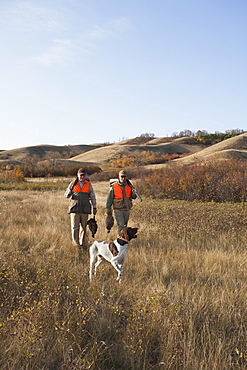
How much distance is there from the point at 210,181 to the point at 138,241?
9.75 m

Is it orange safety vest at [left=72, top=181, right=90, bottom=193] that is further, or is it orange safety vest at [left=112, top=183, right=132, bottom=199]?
orange safety vest at [left=72, top=181, right=90, bottom=193]

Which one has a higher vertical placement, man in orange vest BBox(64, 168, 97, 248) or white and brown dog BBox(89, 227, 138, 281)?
man in orange vest BBox(64, 168, 97, 248)

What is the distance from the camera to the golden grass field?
2.77 metres

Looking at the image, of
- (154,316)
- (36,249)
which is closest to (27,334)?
(154,316)

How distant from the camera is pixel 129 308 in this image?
3641 millimetres

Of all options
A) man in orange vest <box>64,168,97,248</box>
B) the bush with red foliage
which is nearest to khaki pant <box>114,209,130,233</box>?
man in orange vest <box>64,168,97,248</box>

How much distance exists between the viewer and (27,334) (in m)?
2.79

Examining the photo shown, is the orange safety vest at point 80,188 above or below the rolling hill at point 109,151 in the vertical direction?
below

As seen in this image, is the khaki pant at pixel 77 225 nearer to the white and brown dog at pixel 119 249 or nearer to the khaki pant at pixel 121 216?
the khaki pant at pixel 121 216

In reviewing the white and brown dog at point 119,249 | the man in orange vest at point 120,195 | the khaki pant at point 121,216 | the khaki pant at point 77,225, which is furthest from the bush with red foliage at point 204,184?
the white and brown dog at point 119,249

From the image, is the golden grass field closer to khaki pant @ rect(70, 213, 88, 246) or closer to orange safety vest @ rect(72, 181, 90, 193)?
khaki pant @ rect(70, 213, 88, 246)

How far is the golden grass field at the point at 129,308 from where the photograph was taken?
2.77 meters

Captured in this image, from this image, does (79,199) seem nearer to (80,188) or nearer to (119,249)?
(80,188)

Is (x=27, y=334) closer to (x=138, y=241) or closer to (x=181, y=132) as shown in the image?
(x=138, y=241)
